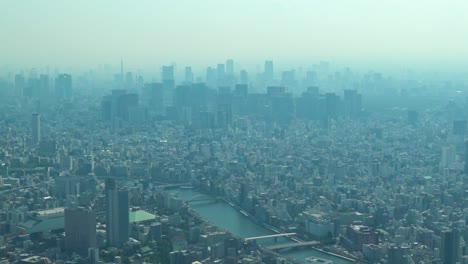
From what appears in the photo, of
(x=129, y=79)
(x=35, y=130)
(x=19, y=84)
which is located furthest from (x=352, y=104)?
(x=129, y=79)

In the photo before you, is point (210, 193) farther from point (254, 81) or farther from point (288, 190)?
point (254, 81)

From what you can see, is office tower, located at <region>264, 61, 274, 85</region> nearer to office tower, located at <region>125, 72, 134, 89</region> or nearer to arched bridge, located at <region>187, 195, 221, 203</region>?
office tower, located at <region>125, 72, 134, 89</region>

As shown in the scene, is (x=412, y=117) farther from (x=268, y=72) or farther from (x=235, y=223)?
(x=268, y=72)

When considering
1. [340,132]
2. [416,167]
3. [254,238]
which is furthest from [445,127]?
[254,238]

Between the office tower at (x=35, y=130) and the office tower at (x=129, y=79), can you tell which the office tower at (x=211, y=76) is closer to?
the office tower at (x=129, y=79)

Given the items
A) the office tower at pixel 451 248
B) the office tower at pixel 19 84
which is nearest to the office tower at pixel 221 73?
the office tower at pixel 19 84

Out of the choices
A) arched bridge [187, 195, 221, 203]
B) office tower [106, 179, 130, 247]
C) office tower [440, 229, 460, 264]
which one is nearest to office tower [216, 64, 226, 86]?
arched bridge [187, 195, 221, 203]
